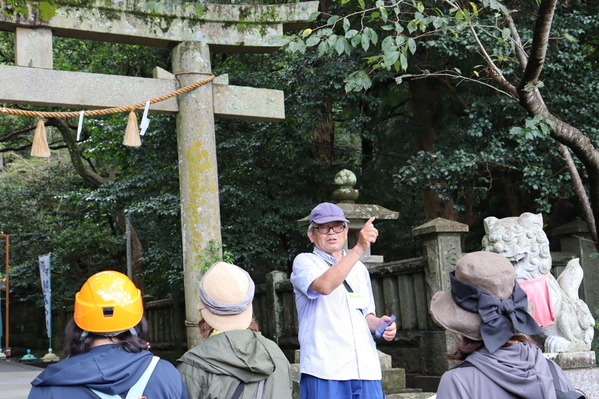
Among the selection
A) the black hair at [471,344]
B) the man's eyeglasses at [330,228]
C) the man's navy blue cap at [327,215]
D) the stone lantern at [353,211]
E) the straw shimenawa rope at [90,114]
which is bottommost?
the black hair at [471,344]

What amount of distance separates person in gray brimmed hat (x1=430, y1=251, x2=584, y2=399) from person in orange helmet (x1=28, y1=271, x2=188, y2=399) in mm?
973

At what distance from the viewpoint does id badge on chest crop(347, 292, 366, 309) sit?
3488 millimetres

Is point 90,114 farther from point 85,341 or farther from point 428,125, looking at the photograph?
point 428,125

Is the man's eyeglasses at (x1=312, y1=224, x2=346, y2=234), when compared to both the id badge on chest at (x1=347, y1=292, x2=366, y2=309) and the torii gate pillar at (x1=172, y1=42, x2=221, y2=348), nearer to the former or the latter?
the id badge on chest at (x1=347, y1=292, x2=366, y2=309)

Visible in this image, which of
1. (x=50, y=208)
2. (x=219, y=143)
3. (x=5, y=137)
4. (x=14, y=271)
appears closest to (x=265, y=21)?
(x=219, y=143)

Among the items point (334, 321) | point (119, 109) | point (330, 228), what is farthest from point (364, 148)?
point (334, 321)

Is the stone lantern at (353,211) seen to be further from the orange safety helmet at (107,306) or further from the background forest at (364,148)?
the orange safety helmet at (107,306)

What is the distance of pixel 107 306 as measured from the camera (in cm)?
224

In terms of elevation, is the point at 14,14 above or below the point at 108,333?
above

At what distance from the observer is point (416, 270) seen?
782 cm

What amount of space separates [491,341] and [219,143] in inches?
365

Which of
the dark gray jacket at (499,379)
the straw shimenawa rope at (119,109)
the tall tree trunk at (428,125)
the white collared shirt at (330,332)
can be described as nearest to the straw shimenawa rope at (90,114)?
the straw shimenawa rope at (119,109)

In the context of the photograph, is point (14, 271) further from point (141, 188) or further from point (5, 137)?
point (141, 188)

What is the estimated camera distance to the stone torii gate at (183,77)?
22.2ft
